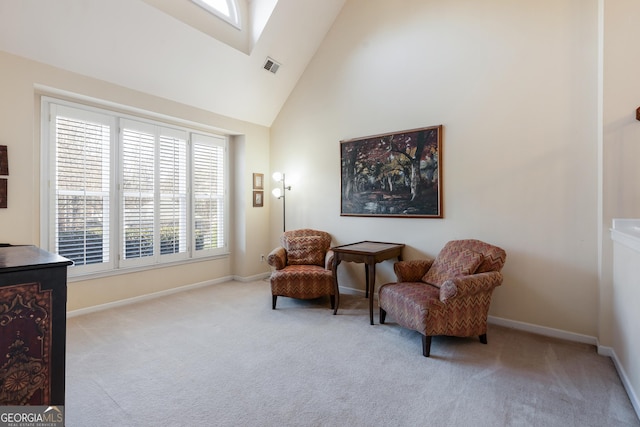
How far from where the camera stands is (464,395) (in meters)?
2.11

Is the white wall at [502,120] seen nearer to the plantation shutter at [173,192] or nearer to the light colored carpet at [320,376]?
the light colored carpet at [320,376]

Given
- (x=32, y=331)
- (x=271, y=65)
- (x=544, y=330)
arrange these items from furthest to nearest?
1. (x=271, y=65)
2. (x=544, y=330)
3. (x=32, y=331)

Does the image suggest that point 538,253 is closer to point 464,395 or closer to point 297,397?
point 464,395

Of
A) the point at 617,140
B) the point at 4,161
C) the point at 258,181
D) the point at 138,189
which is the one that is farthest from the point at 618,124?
the point at 4,161

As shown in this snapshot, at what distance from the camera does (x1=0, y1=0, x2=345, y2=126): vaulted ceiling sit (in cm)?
299

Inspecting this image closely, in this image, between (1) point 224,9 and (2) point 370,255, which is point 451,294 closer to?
(2) point 370,255

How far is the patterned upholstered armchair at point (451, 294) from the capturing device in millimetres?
2680

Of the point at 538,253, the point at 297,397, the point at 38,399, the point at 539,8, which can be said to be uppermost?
the point at 539,8

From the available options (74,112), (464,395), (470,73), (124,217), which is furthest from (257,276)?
(470,73)

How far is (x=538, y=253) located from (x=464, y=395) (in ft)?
6.01

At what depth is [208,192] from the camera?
5.05 meters

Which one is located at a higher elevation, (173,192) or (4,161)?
(4,161)

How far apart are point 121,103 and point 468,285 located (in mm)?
4384

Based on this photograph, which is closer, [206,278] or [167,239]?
[167,239]
